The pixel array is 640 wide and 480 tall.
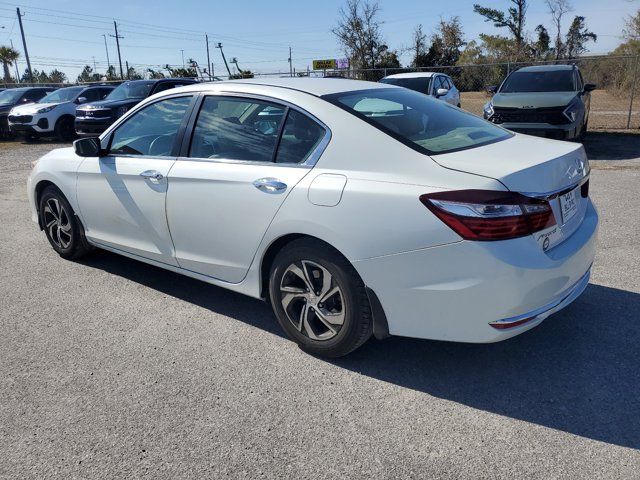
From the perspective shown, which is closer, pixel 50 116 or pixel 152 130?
pixel 152 130

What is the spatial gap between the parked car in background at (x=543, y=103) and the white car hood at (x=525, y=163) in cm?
797

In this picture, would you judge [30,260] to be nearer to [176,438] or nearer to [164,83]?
[176,438]

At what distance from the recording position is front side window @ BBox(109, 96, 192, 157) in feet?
13.7

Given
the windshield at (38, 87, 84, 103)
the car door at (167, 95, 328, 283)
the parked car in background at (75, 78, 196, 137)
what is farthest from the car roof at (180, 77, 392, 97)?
the windshield at (38, 87, 84, 103)

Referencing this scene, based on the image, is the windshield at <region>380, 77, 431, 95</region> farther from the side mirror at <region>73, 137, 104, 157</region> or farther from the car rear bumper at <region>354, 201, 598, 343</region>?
the car rear bumper at <region>354, 201, 598, 343</region>

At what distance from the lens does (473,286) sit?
9.01ft

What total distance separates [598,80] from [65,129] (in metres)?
23.0

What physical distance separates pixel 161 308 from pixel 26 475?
187cm

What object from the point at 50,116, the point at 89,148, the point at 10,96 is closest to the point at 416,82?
the point at 89,148

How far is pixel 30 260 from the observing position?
18.4 feet

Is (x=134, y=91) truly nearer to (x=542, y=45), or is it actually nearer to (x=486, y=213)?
(x=486, y=213)

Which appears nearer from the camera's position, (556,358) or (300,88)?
(556,358)

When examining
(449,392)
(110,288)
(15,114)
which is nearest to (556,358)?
(449,392)

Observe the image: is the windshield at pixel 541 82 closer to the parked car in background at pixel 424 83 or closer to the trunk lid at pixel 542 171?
the parked car in background at pixel 424 83
